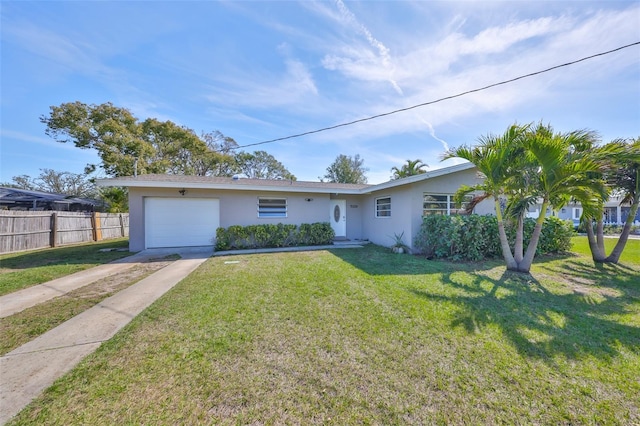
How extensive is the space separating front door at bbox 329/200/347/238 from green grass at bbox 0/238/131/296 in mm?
8407

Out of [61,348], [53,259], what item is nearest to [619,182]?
[61,348]

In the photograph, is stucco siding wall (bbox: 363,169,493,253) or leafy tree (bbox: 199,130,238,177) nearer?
stucco siding wall (bbox: 363,169,493,253)

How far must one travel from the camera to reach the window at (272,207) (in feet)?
35.7

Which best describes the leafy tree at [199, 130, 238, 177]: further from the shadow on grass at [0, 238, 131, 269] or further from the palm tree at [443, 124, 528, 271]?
the palm tree at [443, 124, 528, 271]

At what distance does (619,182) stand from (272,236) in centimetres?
1157

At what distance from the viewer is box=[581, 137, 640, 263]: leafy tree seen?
5.51 m

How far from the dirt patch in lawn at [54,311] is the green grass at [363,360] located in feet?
3.64

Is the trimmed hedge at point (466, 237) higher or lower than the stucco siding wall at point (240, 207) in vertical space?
lower

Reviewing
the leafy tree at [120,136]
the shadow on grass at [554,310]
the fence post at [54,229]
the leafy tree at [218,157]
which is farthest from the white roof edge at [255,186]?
the leafy tree at [218,157]

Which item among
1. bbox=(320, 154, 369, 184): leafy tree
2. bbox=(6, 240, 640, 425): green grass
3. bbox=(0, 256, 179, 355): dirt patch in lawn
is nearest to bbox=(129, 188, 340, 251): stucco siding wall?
bbox=(0, 256, 179, 355): dirt patch in lawn

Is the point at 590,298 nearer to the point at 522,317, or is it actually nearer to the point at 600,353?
the point at 522,317

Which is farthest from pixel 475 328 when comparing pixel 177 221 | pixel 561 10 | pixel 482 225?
pixel 177 221

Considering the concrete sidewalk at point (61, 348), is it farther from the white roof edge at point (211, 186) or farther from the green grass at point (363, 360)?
the white roof edge at point (211, 186)

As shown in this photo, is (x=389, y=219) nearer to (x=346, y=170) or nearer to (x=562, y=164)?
(x=562, y=164)
